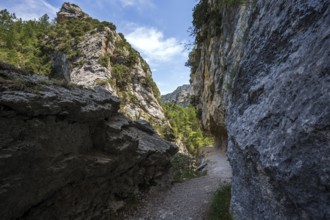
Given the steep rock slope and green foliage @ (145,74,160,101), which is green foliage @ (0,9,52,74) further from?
green foliage @ (145,74,160,101)

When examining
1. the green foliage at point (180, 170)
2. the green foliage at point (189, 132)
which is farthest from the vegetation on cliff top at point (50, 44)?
the green foliage at point (180, 170)

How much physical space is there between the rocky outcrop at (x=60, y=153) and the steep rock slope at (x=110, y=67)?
25.8 m

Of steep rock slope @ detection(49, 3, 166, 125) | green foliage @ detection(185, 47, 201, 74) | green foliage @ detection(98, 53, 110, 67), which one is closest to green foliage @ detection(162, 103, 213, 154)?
steep rock slope @ detection(49, 3, 166, 125)

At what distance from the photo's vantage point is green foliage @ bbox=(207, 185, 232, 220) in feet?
35.9

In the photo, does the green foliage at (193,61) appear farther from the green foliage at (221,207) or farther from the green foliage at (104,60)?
the green foliage at (221,207)

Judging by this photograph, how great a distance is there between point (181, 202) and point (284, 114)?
10616 mm

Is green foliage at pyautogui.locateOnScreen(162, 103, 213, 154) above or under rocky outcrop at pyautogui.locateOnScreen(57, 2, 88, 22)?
under

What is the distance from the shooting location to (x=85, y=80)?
3859 centimetres

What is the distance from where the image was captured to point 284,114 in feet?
17.3

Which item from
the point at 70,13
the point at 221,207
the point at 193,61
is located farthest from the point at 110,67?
the point at 221,207

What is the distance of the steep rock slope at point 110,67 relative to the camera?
40.0 m

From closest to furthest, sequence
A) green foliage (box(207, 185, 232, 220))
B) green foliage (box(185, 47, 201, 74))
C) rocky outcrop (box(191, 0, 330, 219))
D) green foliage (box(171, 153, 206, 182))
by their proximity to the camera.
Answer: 1. rocky outcrop (box(191, 0, 330, 219))
2. green foliage (box(207, 185, 232, 220))
3. green foliage (box(171, 153, 206, 182))
4. green foliage (box(185, 47, 201, 74))

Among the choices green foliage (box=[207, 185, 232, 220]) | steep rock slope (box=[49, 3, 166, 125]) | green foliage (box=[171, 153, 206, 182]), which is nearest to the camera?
green foliage (box=[207, 185, 232, 220])

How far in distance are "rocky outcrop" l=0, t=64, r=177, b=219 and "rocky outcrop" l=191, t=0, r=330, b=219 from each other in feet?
21.4
